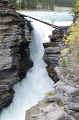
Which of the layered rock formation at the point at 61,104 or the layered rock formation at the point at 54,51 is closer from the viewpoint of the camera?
the layered rock formation at the point at 61,104

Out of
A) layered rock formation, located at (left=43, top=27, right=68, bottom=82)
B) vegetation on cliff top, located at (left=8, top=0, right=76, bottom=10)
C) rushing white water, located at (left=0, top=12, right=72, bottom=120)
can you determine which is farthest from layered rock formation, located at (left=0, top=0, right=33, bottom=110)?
vegetation on cliff top, located at (left=8, top=0, right=76, bottom=10)

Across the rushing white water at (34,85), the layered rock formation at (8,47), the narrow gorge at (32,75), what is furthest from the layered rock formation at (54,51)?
the layered rock formation at (8,47)

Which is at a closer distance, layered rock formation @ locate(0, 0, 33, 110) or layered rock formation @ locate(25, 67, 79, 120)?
layered rock formation @ locate(25, 67, 79, 120)

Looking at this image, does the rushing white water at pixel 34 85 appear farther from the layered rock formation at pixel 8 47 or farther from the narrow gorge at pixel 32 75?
the layered rock formation at pixel 8 47

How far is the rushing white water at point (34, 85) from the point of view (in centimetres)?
1798

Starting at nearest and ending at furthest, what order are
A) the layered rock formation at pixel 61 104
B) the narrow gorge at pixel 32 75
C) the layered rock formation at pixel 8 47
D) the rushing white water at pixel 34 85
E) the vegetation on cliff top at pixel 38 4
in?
1. the layered rock formation at pixel 61 104
2. the narrow gorge at pixel 32 75
3. the layered rock formation at pixel 8 47
4. the rushing white water at pixel 34 85
5. the vegetation on cliff top at pixel 38 4

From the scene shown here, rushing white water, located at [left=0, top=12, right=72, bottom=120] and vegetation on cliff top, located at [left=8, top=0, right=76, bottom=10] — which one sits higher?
vegetation on cliff top, located at [left=8, top=0, right=76, bottom=10]

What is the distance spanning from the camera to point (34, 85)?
20.9 metres

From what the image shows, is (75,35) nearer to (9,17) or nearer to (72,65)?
(72,65)

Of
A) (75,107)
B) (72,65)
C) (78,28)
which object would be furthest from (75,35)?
→ (75,107)

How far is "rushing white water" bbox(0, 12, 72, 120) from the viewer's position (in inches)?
708

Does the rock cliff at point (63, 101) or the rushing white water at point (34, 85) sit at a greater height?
the rock cliff at point (63, 101)

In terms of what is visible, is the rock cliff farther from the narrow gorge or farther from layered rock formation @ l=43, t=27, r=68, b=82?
layered rock formation @ l=43, t=27, r=68, b=82

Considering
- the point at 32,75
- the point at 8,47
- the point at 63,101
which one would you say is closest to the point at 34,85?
the point at 32,75
